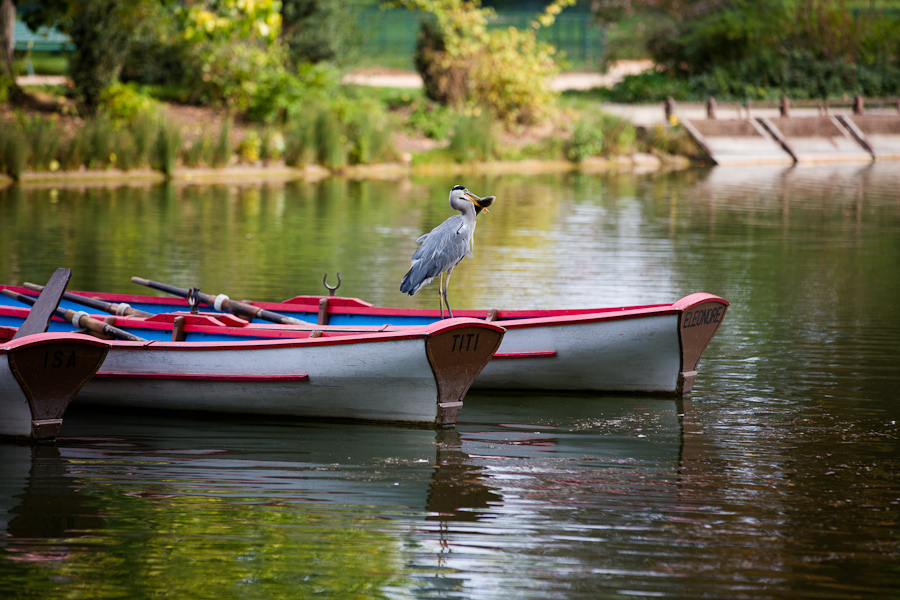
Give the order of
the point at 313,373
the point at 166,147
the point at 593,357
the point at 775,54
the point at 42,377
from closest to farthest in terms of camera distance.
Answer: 1. the point at 42,377
2. the point at 313,373
3. the point at 593,357
4. the point at 166,147
5. the point at 775,54

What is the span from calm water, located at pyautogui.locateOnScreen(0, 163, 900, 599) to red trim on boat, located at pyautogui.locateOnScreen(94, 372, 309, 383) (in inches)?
11.5

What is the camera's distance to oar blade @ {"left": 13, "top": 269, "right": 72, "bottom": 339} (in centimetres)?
719

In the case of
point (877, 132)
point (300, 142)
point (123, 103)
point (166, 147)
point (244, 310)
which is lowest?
point (244, 310)

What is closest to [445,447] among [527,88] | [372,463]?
[372,463]

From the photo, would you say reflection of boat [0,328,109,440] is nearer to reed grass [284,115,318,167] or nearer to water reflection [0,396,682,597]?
water reflection [0,396,682,597]

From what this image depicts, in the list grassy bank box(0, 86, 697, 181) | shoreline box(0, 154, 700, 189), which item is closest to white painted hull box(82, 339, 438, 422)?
shoreline box(0, 154, 700, 189)

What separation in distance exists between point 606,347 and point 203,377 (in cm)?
270

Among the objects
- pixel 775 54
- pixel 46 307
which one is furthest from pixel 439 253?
pixel 775 54

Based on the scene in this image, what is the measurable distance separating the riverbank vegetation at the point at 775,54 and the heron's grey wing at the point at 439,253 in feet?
86.4

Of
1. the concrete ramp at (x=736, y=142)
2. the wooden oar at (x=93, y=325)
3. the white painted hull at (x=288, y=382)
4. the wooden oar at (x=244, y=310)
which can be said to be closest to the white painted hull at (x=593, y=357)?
the white painted hull at (x=288, y=382)

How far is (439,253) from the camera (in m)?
6.99

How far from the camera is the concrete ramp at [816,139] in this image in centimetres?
2857

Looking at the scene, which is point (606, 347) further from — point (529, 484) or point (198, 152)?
point (198, 152)

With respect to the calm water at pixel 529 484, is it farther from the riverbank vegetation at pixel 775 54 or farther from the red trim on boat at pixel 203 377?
the riverbank vegetation at pixel 775 54
